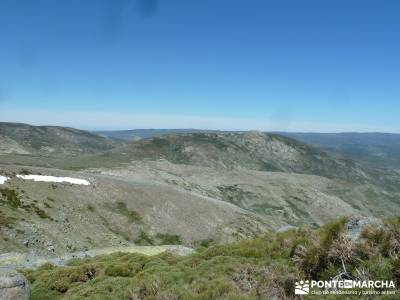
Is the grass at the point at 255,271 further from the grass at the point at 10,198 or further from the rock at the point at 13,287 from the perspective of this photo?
the grass at the point at 10,198

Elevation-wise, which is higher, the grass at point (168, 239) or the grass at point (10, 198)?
the grass at point (10, 198)

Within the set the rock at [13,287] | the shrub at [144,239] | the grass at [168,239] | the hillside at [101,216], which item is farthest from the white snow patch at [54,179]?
the rock at [13,287]

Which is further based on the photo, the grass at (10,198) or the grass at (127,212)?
the grass at (127,212)

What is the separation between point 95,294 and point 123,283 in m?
1.59

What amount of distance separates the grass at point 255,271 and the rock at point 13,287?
6.30 feet

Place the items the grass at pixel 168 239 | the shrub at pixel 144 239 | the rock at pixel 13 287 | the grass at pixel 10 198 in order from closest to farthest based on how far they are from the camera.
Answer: the rock at pixel 13 287, the grass at pixel 10 198, the shrub at pixel 144 239, the grass at pixel 168 239

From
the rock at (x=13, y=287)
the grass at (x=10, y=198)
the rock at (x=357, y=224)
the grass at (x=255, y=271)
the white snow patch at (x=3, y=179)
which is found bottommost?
the grass at (x=10, y=198)

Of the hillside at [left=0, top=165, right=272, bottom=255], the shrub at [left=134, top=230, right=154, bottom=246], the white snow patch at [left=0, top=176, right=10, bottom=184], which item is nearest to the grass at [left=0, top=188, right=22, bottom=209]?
the hillside at [left=0, top=165, right=272, bottom=255]

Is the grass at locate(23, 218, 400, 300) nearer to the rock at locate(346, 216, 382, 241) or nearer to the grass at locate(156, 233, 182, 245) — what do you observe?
the rock at locate(346, 216, 382, 241)

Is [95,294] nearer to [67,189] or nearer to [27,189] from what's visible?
[27,189]

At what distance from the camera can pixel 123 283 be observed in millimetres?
18484

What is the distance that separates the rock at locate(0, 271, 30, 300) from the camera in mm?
16931

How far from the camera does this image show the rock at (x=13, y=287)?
55.5 ft

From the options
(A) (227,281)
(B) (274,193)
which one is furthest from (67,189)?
(B) (274,193)
